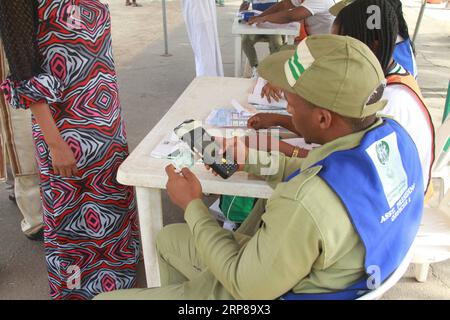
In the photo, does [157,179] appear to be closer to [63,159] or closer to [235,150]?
[235,150]

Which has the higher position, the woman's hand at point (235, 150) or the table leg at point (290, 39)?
the woman's hand at point (235, 150)

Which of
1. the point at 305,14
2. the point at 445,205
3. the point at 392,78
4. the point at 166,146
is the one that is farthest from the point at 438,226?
the point at 305,14

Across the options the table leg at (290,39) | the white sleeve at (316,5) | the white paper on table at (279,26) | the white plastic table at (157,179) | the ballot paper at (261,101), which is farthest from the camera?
the table leg at (290,39)

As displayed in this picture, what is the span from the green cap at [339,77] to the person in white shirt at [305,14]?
2.59m

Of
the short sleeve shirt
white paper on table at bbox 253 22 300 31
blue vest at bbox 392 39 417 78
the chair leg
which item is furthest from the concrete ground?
the short sleeve shirt

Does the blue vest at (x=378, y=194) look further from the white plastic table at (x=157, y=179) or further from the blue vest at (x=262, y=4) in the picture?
the blue vest at (x=262, y=4)

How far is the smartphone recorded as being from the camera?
51.1 inches

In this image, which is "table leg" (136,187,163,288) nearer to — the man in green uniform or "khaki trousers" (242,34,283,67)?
the man in green uniform

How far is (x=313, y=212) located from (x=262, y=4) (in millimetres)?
3890

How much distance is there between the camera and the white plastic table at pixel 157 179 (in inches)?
50.8

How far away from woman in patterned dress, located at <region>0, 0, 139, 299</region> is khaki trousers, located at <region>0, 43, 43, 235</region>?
0.44 metres

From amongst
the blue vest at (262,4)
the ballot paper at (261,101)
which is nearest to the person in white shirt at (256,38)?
the blue vest at (262,4)
